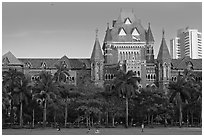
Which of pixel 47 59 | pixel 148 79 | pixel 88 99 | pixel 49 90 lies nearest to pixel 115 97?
pixel 88 99

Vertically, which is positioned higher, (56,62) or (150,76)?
(56,62)

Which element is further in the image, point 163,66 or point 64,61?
point 64,61

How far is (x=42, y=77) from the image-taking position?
193 ft

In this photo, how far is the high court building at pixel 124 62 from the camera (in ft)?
299

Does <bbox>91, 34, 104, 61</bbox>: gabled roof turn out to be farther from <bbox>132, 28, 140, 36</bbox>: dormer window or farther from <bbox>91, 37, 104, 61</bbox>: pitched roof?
<bbox>132, 28, 140, 36</bbox>: dormer window

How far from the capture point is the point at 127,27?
9550cm

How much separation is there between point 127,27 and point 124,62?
9.01 meters

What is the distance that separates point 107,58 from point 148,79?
32.4 feet

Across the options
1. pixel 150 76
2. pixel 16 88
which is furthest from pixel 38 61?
pixel 16 88

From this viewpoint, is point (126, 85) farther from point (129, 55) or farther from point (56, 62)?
point (56, 62)

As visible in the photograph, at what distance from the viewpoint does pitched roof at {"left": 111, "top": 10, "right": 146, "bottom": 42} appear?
94.5 m

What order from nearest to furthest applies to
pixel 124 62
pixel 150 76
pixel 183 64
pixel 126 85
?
pixel 126 85 < pixel 124 62 < pixel 150 76 < pixel 183 64

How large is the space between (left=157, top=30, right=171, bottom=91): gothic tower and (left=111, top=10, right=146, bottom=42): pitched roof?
15.6 feet

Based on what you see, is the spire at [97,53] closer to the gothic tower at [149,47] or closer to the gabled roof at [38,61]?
the gothic tower at [149,47]
